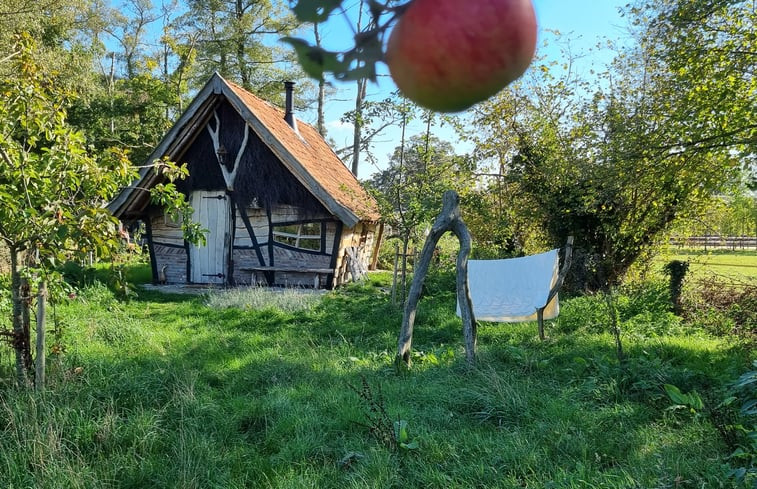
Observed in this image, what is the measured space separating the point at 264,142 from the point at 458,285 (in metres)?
5.60

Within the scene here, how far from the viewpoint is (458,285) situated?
168 inches

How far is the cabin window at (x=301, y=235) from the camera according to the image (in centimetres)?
898

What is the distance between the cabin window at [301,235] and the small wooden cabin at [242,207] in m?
0.02

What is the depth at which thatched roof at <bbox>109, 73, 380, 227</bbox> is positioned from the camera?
8.12 meters

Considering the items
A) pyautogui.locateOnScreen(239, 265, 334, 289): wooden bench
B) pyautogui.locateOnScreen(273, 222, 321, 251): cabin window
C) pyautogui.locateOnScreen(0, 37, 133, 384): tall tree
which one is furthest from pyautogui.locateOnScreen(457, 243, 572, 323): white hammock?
pyautogui.locateOnScreen(0, 37, 133, 384): tall tree

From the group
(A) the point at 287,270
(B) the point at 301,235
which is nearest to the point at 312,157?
(B) the point at 301,235

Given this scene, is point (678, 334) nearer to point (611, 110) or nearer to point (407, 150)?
point (611, 110)

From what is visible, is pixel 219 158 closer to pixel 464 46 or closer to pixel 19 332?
pixel 19 332

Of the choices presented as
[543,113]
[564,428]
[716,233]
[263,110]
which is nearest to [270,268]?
[263,110]

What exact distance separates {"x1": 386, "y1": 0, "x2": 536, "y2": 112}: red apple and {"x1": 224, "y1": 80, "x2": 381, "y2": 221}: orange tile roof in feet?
23.6

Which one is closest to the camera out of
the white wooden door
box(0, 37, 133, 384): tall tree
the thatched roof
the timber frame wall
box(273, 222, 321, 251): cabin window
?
box(0, 37, 133, 384): tall tree

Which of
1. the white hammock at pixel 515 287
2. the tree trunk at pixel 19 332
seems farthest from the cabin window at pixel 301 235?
the tree trunk at pixel 19 332

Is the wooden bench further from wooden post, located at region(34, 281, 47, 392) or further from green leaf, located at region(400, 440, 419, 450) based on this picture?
green leaf, located at region(400, 440, 419, 450)

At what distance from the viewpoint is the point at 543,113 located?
25.8 ft
